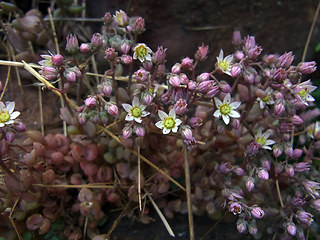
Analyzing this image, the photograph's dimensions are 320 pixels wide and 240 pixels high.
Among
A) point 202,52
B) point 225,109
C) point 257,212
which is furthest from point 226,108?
point 257,212

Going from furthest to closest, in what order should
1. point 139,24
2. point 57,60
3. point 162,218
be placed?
point 162,218 < point 139,24 < point 57,60

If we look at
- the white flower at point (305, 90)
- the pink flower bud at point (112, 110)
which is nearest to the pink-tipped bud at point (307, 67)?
the white flower at point (305, 90)

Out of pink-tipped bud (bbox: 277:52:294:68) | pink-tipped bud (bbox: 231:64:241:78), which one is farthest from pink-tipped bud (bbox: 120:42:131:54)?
pink-tipped bud (bbox: 277:52:294:68)

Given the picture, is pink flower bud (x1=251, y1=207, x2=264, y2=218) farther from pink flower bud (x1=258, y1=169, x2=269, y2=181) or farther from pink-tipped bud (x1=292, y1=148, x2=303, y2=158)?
pink-tipped bud (x1=292, y1=148, x2=303, y2=158)

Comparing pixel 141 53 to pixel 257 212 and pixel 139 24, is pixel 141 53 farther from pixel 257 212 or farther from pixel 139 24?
pixel 257 212

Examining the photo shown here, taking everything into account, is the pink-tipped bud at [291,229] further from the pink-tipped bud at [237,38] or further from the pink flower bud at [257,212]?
the pink-tipped bud at [237,38]

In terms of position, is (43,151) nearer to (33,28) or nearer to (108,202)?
(108,202)
